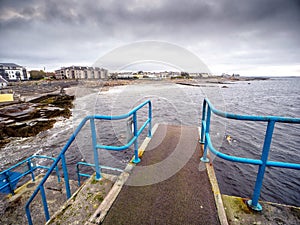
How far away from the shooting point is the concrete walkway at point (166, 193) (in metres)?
1.97

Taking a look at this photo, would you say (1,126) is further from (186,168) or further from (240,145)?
(240,145)

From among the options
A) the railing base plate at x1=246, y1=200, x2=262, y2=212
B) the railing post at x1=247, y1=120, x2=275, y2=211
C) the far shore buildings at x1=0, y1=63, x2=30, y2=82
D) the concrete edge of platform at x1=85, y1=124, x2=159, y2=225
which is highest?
the far shore buildings at x1=0, y1=63, x2=30, y2=82

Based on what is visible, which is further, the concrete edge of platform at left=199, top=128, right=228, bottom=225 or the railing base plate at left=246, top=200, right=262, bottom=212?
the railing base plate at left=246, top=200, right=262, bottom=212

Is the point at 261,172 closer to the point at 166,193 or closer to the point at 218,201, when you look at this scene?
the point at 218,201

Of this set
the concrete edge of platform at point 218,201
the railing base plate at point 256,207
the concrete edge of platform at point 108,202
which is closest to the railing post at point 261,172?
the railing base plate at point 256,207

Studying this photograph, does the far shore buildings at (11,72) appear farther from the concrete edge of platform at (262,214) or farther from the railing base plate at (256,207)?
the railing base plate at (256,207)

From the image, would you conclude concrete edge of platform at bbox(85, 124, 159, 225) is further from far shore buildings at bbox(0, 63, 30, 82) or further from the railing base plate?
far shore buildings at bbox(0, 63, 30, 82)

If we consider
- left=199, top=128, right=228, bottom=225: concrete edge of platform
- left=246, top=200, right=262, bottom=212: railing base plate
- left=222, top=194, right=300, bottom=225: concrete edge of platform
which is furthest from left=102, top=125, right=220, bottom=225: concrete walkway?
left=246, top=200, right=262, bottom=212: railing base plate

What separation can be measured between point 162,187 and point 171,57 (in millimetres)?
3733

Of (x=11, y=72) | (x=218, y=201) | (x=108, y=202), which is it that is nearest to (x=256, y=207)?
(x=218, y=201)

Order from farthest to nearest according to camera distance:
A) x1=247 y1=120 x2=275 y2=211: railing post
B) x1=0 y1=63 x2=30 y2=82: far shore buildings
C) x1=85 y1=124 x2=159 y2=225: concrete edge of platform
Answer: x1=0 y1=63 x2=30 y2=82: far shore buildings → x1=85 y1=124 x2=159 y2=225: concrete edge of platform → x1=247 y1=120 x2=275 y2=211: railing post

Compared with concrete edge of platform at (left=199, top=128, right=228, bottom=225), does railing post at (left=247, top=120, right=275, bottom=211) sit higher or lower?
higher

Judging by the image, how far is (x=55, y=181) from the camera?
219 inches

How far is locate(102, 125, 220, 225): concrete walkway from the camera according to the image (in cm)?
197
